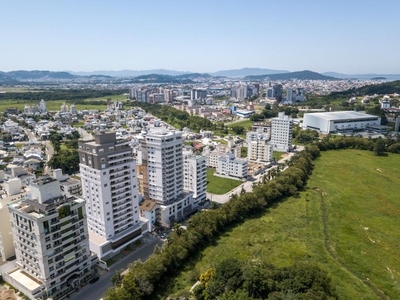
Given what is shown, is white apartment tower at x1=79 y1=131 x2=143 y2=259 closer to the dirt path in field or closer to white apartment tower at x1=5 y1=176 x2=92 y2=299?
white apartment tower at x1=5 y1=176 x2=92 y2=299

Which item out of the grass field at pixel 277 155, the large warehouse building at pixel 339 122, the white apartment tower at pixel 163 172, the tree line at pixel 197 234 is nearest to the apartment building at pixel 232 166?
the tree line at pixel 197 234

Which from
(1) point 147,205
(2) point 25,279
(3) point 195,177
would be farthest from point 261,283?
(3) point 195,177

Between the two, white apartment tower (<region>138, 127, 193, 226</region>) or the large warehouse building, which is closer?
white apartment tower (<region>138, 127, 193, 226</region>)

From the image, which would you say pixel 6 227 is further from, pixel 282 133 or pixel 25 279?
pixel 282 133

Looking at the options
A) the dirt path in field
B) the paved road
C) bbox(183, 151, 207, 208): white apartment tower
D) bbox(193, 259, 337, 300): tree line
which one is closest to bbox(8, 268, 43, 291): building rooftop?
the paved road

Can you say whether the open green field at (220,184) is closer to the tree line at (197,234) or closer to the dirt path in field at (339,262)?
the tree line at (197,234)
